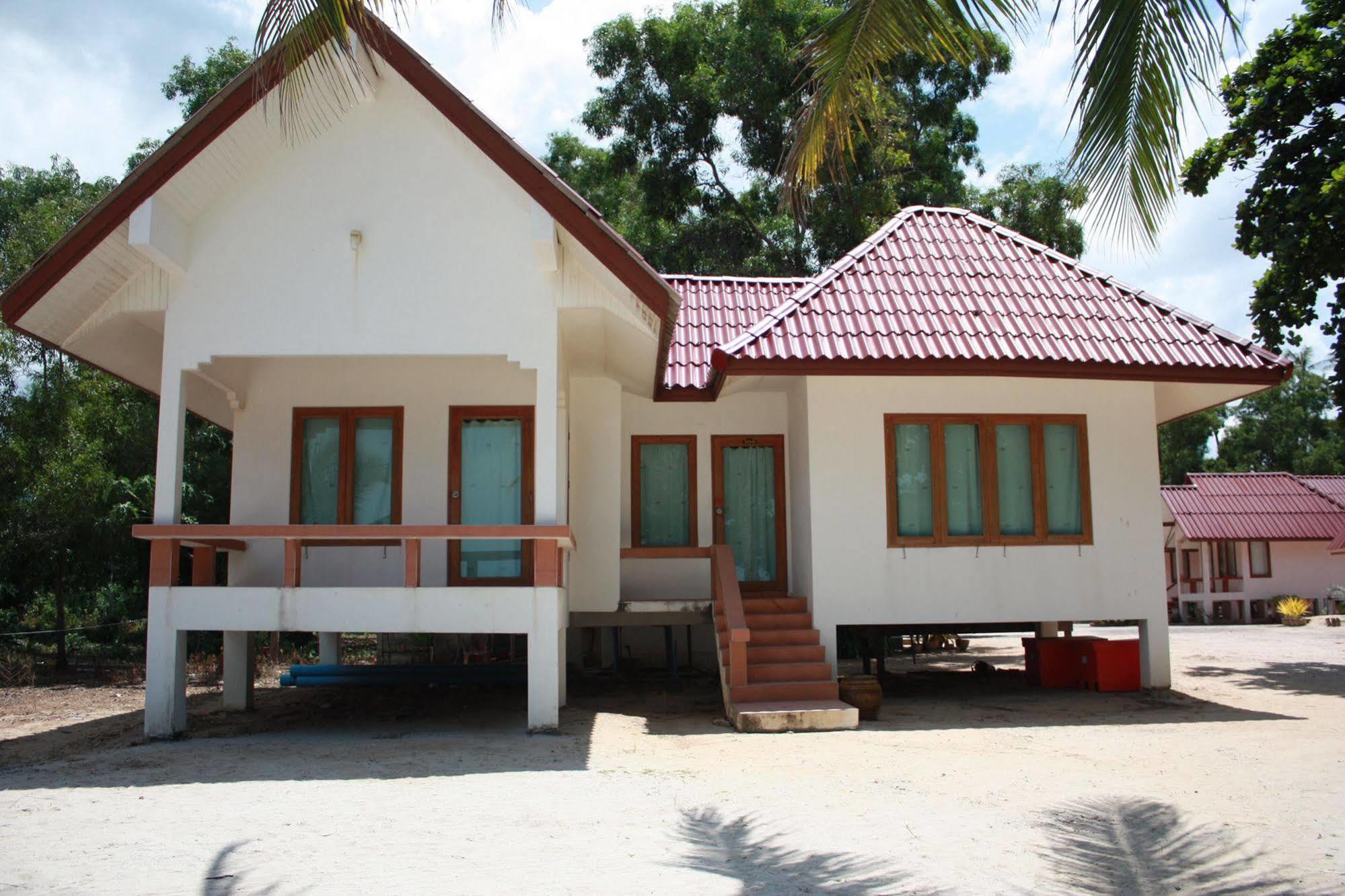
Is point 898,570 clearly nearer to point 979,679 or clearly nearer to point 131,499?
point 979,679

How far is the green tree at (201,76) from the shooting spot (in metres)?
24.0

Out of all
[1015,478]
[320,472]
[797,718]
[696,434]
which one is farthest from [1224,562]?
[320,472]

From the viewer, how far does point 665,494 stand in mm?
13297

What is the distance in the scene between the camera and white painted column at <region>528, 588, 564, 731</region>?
9047 millimetres

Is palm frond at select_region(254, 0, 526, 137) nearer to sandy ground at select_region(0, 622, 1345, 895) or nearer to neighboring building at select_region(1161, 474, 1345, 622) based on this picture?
sandy ground at select_region(0, 622, 1345, 895)

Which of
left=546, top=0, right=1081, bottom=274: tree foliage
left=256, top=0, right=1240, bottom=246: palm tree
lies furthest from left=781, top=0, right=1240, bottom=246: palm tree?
left=546, top=0, right=1081, bottom=274: tree foliage

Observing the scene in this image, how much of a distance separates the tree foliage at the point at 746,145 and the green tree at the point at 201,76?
26.8 ft

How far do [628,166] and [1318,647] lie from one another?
17.4m

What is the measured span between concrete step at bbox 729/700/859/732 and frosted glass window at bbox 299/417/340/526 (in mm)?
5100

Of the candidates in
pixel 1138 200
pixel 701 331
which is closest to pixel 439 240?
pixel 701 331


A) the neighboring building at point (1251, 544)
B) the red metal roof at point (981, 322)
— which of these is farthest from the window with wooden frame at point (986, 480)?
the neighboring building at point (1251, 544)

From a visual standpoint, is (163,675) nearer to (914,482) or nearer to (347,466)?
(347,466)

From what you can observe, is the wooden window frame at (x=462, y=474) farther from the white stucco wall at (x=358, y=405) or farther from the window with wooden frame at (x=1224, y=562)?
the window with wooden frame at (x=1224, y=562)

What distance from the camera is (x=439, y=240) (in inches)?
382
